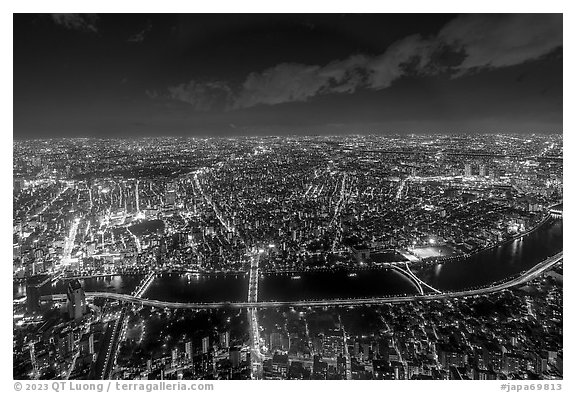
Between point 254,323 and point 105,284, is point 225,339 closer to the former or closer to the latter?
point 254,323

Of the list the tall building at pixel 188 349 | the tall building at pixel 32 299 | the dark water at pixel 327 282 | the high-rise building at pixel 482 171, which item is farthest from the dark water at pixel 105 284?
the high-rise building at pixel 482 171

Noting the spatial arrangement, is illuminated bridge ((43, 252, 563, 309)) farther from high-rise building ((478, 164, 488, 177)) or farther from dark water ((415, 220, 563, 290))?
high-rise building ((478, 164, 488, 177))

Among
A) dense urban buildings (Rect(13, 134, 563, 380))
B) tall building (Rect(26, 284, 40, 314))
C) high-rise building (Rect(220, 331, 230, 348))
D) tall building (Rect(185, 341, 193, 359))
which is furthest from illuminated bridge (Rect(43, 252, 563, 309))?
tall building (Rect(185, 341, 193, 359))

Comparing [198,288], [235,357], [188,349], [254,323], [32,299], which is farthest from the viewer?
[198,288]

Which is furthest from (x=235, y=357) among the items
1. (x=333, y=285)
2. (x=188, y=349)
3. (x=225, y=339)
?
(x=333, y=285)

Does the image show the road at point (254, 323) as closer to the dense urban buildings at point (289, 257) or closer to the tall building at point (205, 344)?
the dense urban buildings at point (289, 257)

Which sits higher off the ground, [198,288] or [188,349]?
[198,288]
